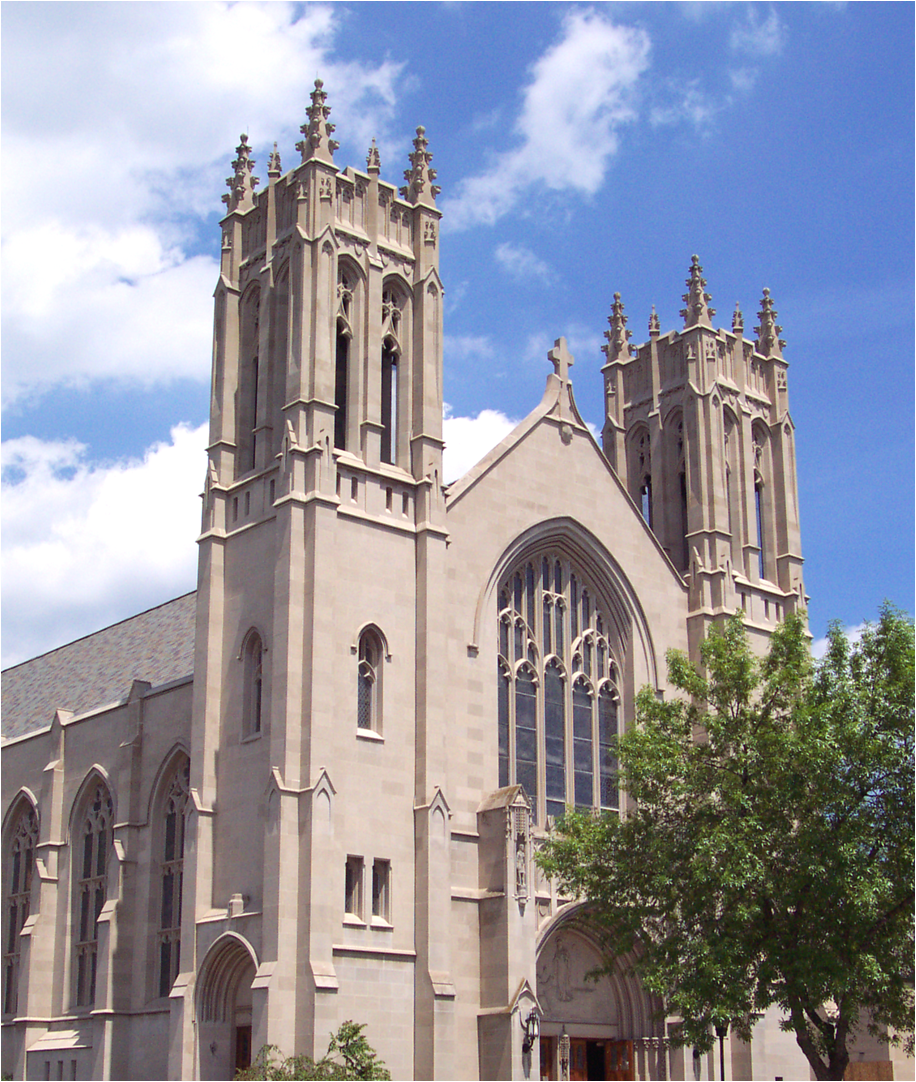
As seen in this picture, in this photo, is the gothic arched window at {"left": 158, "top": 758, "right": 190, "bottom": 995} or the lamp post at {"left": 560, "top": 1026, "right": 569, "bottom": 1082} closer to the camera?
the lamp post at {"left": 560, "top": 1026, "right": 569, "bottom": 1082}

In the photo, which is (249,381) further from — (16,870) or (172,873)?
(16,870)

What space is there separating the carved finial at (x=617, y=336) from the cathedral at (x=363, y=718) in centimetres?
328

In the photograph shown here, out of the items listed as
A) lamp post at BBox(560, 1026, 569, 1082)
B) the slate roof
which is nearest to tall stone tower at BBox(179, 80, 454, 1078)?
lamp post at BBox(560, 1026, 569, 1082)

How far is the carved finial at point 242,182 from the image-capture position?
4054 cm

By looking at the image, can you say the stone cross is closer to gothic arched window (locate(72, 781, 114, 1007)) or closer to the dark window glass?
the dark window glass

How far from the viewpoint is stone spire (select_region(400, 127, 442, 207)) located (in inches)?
1598

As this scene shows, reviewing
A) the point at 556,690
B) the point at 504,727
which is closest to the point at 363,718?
the point at 504,727

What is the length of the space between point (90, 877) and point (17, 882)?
5361 mm

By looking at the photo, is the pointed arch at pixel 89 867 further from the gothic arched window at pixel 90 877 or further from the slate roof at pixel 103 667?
the slate roof at pixel 103 667

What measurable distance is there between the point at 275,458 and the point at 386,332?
492 centimetres

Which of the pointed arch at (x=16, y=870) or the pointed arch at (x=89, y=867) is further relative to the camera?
the pointed arch at (x=16, y=870)

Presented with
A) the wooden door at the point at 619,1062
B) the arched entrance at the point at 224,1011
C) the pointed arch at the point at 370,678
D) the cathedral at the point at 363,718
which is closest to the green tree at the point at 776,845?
the cathedral at the point at 363,718

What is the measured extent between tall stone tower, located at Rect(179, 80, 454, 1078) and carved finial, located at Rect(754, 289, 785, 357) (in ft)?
46.7

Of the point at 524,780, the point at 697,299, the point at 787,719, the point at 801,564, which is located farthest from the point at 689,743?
the point at 697,299
